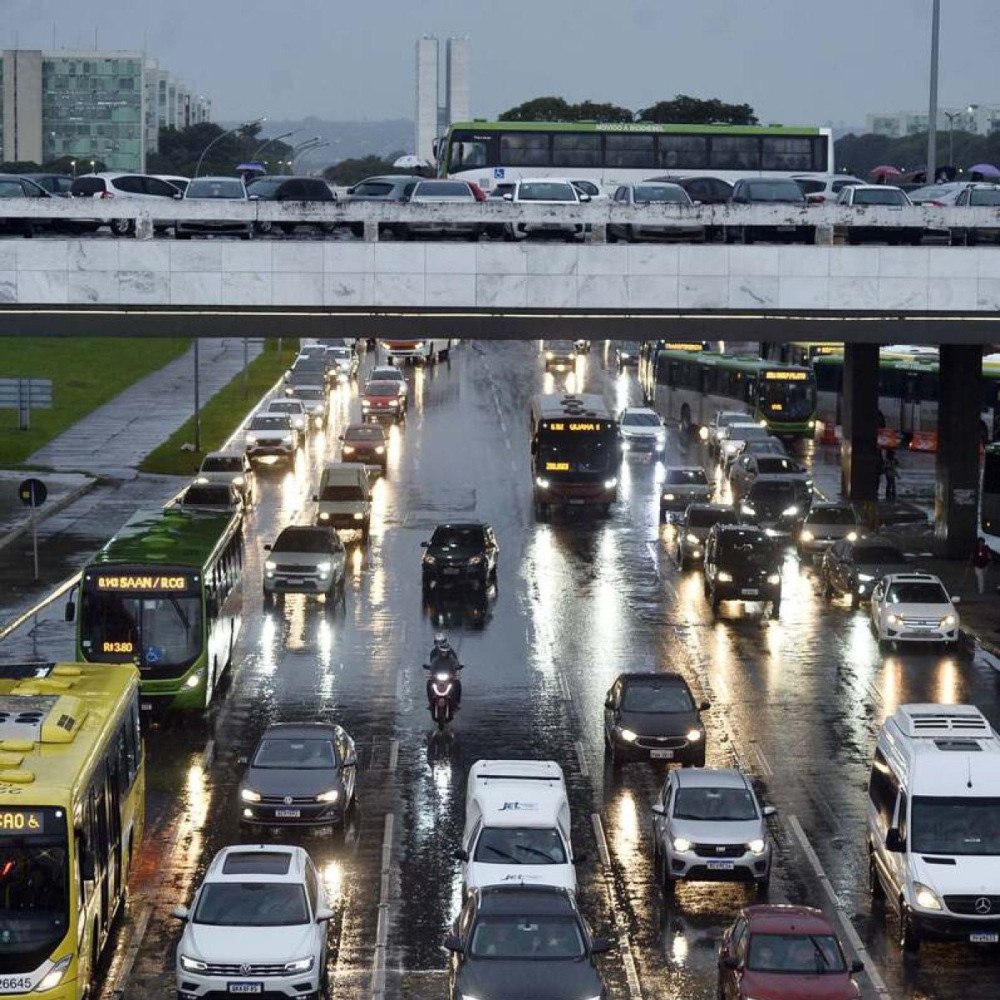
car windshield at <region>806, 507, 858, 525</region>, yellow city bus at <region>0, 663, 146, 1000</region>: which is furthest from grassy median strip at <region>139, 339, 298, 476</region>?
yellow city bus at <region>0, 663, 146, 1000</region>

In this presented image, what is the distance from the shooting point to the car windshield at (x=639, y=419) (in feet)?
263

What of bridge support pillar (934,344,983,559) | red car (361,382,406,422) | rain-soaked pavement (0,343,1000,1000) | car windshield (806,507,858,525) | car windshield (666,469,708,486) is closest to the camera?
rain-soaked pavement (0,343,1000,1000)

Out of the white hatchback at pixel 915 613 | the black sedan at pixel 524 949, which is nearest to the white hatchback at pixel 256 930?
the black sedan at pixel 524 949

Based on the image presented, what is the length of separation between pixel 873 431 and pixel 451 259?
29570 mm

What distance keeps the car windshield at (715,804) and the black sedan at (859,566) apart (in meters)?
22.1

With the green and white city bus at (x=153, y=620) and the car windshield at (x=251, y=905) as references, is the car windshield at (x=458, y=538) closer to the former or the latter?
the green and white city bus at (x=153, y=620)

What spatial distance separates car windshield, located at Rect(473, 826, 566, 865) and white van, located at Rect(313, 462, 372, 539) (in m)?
32.9

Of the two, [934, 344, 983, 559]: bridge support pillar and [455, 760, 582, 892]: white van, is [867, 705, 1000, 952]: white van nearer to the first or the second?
[455, 760, 582, 892]: white van

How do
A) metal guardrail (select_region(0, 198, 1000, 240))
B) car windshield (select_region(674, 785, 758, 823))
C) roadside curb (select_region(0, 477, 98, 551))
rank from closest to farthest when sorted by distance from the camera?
1. car windshield (select_region(674, 785, 758, 823))
2. metal guardrail (select_region(0, 198, 1000, 240))
3. roadside curb (select_region(0, 477, 98, 551))

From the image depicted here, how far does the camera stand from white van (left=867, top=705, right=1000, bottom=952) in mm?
23500

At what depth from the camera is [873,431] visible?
2571 inches

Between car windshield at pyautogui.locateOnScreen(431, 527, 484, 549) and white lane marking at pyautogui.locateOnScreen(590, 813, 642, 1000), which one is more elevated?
car windshield at pyautogui.locateOnScreen(431, 527, 484, 549)

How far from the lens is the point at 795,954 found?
21484 mm

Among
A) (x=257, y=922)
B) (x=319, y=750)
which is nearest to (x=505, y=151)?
(x=319, y=750)
